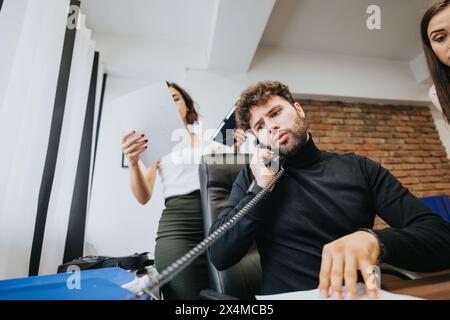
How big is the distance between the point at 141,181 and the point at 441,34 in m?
1.54

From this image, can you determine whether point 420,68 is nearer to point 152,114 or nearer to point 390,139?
point 390,139

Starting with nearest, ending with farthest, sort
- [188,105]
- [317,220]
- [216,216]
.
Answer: [317,220] < [216,216] < [188,105]

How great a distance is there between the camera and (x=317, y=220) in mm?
786

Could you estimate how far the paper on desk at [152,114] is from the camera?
958 mm

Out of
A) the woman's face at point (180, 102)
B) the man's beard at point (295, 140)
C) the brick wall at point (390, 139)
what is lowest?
the man's beard at point (295, 140)

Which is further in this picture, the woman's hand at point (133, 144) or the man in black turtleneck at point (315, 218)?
the woman's hand at point (133, 144)

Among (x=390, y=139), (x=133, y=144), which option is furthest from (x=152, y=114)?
(x=390, y=139)

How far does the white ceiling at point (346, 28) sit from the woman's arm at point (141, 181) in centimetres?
206

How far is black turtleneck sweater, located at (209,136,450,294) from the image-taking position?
624 mm

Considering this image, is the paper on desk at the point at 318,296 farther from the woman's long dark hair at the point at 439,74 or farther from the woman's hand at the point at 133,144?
the woman's long dark hair at the point at 439,74

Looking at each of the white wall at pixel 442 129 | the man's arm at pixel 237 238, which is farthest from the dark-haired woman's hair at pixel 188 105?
the white wall at pixel 442 129

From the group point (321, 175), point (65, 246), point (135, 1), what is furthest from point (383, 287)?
point (135, 1)

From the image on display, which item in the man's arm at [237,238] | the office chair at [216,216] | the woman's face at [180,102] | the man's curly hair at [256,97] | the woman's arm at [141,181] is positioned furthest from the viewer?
the woman's face at [180,102]
